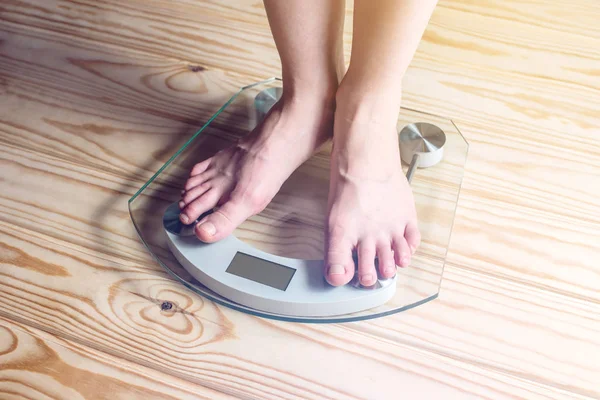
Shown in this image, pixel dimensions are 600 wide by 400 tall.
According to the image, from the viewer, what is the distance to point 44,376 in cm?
64

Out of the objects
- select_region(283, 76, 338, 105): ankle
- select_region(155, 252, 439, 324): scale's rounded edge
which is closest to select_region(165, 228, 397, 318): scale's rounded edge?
select_region(155, 252, 439, 324): scale's rounded edge

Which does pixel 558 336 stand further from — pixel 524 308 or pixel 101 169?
pixel 101 169

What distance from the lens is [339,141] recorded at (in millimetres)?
729

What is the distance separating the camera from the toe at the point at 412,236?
69 cm

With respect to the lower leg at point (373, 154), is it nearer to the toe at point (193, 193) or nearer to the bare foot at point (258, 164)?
the bare foot at point (258, 164)

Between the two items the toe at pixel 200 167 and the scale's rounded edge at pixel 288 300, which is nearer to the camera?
the scale's rounded edge at pixel 288 300

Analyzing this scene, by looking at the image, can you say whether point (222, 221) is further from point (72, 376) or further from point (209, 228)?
point (72, 376)

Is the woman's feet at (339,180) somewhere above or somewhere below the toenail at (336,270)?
above

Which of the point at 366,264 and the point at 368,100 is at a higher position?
the point at 368,100

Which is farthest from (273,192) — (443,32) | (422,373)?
(443,32)

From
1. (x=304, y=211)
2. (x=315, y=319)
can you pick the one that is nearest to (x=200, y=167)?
(x=304, y=211)

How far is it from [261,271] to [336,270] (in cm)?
9

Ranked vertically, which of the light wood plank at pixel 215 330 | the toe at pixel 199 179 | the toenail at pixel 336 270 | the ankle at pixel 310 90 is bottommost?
the light wood plank at pixel 215 330

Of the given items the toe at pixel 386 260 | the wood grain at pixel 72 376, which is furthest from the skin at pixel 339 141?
the wood grain at pixel 72 376
